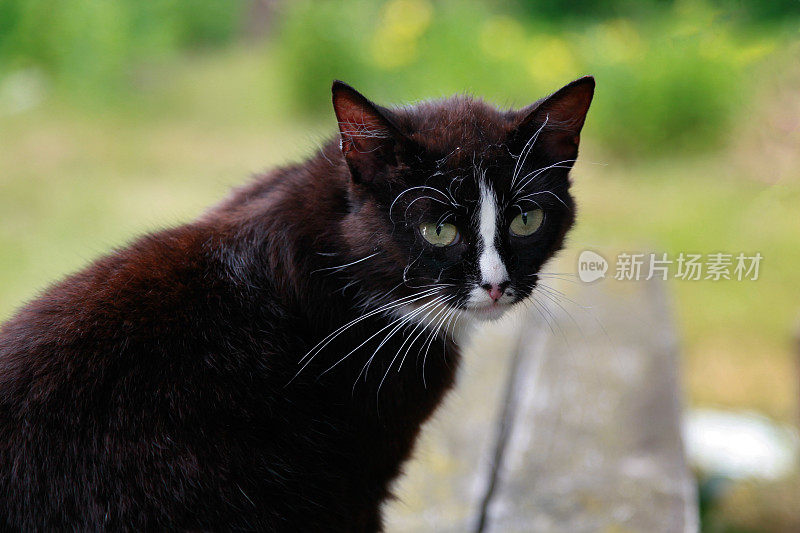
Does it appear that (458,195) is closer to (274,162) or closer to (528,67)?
(274,162)

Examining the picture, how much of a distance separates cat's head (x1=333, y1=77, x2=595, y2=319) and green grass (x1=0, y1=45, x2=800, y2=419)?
1.61 m

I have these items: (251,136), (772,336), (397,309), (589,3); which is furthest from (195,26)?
(397,309)

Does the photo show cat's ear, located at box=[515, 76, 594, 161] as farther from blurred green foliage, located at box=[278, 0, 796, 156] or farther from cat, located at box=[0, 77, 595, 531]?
blurred green foliage, located at box=[278, 0, 796, 156]

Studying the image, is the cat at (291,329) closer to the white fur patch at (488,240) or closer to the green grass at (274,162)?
the white fur patch at (488,240)

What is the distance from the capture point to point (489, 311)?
120cm

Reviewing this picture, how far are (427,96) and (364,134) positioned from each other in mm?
2223

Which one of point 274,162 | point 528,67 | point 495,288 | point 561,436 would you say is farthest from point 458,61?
point 495,288

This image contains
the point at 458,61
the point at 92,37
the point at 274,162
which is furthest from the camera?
the point at 458,61

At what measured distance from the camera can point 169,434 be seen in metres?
1.00

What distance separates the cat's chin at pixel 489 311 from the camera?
1183 mm

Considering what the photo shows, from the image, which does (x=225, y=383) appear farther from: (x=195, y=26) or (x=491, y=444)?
(x=195, y=26)

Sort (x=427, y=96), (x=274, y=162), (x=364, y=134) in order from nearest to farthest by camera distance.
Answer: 1. (x=364, y=134)
2. (x=274, y=162)
3. (x=427, y=96)

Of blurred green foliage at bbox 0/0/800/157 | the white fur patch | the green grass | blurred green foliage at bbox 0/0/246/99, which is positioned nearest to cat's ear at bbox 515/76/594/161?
the white fur patch

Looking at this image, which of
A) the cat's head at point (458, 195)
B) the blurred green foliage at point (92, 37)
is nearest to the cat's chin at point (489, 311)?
the cat's head at point (458, 195)
